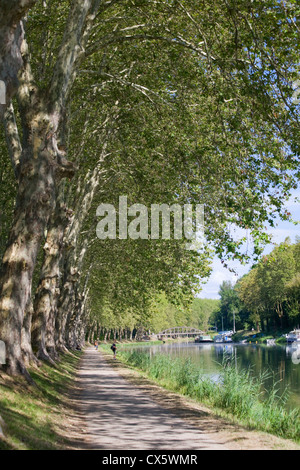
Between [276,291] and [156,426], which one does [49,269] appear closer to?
[156,426]

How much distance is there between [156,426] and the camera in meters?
9.85

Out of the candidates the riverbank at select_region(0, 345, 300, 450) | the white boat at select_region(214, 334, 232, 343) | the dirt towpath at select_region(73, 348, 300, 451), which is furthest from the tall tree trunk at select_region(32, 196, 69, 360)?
the white boat at select_region(214, 334, 232, 343)

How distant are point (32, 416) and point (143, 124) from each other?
1312cm

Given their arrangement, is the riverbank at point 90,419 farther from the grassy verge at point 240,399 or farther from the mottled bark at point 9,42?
the mottled bark at point 9,42

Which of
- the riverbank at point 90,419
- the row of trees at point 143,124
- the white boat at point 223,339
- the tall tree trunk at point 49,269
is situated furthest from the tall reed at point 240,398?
the white boat at point 223,339

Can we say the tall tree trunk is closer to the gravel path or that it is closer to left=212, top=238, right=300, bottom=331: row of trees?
the gravel path

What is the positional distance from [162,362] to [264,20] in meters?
16.5

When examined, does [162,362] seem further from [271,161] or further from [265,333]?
[265,333]

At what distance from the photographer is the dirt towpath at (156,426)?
8.20m

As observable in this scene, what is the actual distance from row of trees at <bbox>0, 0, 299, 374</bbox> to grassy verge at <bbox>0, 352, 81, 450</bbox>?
76 centimetres

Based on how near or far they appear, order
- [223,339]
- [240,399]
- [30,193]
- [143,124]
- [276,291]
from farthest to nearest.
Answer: [223,339] < [276,291] < [143,124] < [240,399] < [30,193]

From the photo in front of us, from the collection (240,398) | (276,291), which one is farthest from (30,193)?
(276,291)

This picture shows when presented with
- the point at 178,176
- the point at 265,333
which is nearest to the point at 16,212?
the point at 178,176

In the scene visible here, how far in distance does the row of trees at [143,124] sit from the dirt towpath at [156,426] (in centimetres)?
222
